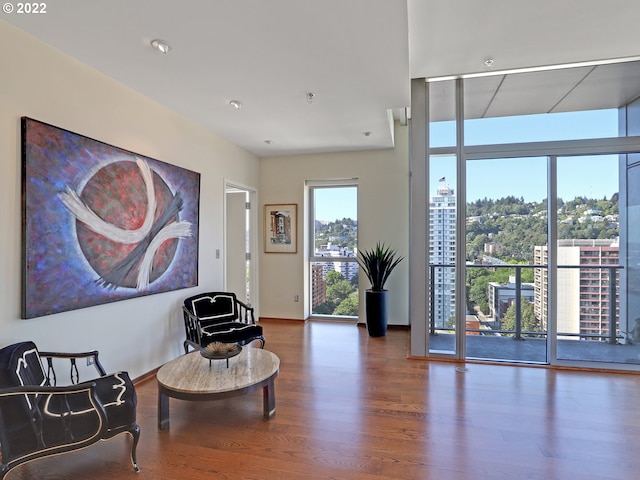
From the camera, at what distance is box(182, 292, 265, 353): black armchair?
345 cm

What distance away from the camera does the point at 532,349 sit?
3.71 meters

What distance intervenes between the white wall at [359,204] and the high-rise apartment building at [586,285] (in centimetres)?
209

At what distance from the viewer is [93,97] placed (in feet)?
8.95

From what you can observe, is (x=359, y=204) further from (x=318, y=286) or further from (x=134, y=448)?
(x=134, y=448)

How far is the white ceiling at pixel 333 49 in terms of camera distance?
2.10m

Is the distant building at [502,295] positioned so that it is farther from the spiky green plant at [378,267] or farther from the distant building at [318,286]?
Answer: the distant building at [318,286]

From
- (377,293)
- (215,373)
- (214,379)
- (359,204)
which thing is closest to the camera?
(214,379)

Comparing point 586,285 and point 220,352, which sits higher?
point 586,285

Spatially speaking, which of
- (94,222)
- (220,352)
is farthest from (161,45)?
(220,352)

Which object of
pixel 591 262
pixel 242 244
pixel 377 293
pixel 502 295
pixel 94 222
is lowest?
pixel 377 293

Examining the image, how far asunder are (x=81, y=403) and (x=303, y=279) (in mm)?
3854

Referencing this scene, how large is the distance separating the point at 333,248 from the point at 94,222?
375 centimetres

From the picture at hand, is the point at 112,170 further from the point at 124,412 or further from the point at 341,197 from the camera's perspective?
the point at 341,197

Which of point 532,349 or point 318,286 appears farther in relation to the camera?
point 318,286
